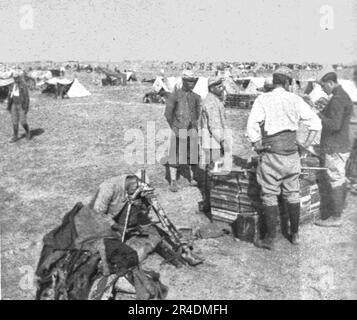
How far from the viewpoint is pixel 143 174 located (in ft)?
17.1

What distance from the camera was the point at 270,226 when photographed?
532 centimetres

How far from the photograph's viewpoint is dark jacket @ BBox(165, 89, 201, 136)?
771 centimetres

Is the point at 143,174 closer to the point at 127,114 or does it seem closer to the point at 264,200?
the point at 264,200

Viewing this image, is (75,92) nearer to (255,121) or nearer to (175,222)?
(175,222)

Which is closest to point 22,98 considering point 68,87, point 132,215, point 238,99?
point 132,215

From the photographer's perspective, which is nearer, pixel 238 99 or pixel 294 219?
pixel 294 219

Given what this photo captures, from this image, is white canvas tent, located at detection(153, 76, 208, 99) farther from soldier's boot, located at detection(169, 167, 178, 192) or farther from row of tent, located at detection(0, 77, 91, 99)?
soldier's boot, located at detection(169, 167, 178, 192)

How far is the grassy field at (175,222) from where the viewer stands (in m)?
4.63

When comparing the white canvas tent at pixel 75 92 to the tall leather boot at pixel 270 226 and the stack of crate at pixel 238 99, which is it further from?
the tall leather boot at pixel 270 226

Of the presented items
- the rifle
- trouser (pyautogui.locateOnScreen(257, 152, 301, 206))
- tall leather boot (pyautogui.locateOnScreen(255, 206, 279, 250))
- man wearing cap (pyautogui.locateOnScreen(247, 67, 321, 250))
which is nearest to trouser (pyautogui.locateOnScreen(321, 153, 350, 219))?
man wearing cap (pyautogui.locateOnScreen(247, 67, 321, 250))

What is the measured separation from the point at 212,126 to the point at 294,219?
2.21 metres

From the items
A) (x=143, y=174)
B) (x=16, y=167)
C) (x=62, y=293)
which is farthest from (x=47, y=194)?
(x=62, y=293)

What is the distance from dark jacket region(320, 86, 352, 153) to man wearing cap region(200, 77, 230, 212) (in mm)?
1590

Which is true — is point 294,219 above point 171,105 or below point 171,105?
below
